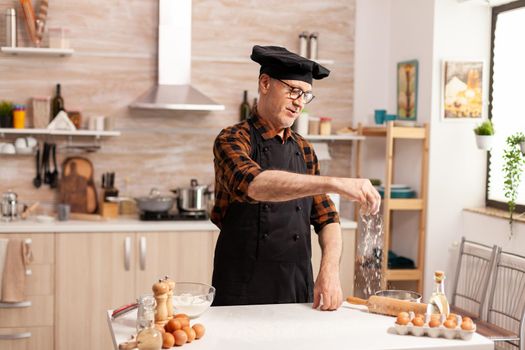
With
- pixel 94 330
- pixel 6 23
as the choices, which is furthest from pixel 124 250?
pixel 6 23

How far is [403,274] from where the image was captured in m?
4.89

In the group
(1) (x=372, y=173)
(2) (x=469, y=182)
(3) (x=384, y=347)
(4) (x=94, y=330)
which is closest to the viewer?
A: (3) (x=384, y=347)

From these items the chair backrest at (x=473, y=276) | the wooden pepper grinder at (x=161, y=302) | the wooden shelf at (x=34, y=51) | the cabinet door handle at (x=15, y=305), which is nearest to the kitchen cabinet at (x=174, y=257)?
the cabinet door handle at (x=15, y=305)

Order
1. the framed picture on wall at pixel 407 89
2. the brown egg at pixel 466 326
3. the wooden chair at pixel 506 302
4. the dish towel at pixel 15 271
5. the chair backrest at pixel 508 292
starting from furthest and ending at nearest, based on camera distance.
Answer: the framed picture on wall at pixel 407 89, the dish towel at pixel 15 271, the chair backrest at pixel 508 292, the wooden chair at pixel 506 302, the brown egg at pixel 466 326

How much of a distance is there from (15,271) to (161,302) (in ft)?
7.98

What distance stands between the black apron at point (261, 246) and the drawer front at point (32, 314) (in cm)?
205

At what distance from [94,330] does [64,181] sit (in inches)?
40.7

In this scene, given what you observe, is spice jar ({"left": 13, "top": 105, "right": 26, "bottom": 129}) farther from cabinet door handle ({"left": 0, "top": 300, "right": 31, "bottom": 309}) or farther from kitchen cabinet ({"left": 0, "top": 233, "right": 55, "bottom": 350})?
cabinet door handle ({"left": 0, "top": 300, "right": 31, "bottom": 309})

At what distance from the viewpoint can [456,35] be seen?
4836mm

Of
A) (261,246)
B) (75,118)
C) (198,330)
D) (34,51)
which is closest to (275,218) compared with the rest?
(261,246)

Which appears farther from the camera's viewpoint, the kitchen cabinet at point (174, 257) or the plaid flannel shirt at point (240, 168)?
the kitchen cabinet at point (174, 257)

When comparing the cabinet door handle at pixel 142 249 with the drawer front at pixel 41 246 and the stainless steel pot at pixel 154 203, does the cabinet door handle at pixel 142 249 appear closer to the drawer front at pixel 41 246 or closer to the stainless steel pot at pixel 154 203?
the stainless steel pot at pixel 154 203

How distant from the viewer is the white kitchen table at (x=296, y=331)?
218cm

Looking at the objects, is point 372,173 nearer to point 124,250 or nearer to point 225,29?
point 225,29
